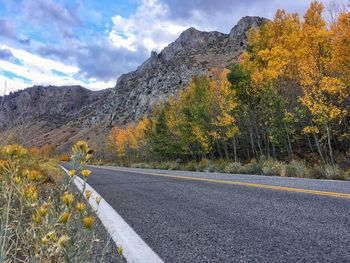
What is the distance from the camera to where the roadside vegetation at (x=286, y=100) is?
1762cm

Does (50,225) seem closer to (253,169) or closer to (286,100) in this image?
(253,169)

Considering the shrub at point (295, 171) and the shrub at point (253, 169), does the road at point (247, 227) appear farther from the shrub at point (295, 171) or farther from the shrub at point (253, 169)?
the shrub at point (253, 169)

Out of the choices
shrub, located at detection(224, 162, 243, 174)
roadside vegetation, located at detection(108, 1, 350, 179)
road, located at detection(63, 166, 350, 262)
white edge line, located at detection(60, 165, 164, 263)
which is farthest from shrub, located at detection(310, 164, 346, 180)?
white edge line, located at detection(60, 165, 164, 263)

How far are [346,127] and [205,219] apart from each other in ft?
77.8

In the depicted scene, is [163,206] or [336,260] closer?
[336,260]

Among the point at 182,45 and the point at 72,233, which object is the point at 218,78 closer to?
the point at 72,233

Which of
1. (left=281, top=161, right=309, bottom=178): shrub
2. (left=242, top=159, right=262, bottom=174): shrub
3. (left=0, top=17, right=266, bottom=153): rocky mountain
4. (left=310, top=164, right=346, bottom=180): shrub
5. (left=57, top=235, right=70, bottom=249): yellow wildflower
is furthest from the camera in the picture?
(left=0, top=17, right=266, bottom=153): rocky mountain

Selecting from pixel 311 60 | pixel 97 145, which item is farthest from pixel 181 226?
pixel 97 145

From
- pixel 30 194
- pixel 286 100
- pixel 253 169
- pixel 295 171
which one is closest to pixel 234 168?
pixel 253 169

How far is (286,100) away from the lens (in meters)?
22.0

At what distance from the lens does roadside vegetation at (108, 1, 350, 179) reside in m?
17.6

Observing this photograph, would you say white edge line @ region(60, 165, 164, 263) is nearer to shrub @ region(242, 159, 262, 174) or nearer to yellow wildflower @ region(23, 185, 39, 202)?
yellow wildflower @ region(23, 185, 39, 202)

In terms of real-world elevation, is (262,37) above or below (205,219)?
above

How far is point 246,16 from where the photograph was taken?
397ft
